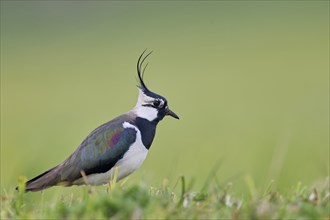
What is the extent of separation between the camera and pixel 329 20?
32125 millimetres

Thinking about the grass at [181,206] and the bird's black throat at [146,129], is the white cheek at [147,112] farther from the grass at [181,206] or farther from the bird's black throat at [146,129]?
the grass at [181,206]

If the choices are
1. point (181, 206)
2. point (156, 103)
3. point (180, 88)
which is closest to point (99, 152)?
point (156, 103)

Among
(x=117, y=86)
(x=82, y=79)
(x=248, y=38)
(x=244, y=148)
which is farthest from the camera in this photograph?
(x=248, y=38)

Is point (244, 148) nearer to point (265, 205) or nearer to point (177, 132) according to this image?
point (177, 132)

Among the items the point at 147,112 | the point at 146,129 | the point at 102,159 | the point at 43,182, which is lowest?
the point at 43,182

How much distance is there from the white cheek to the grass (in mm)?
2179

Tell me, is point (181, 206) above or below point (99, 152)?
below

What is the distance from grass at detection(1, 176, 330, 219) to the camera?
17.7ft

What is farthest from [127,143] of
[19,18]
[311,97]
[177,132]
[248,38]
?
[19,18]

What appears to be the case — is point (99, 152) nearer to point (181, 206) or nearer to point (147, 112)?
point (147, 112)

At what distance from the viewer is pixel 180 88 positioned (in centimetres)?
2241

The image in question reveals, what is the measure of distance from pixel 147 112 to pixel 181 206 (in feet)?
9.29

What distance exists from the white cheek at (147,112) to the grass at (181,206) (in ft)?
7.15

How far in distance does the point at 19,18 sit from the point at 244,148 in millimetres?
24444
